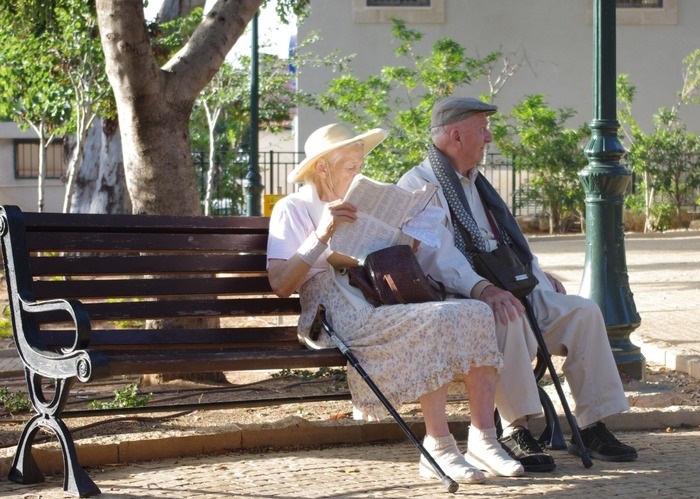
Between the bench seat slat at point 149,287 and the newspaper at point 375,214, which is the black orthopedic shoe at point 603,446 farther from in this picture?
the bench seat slat at point 149,287

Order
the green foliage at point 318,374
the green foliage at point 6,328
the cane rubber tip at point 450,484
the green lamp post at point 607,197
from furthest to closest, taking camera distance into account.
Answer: the green foliage at point 6,328 → the green foliage at point 318,374 → the green lamp post at point 607,197 → the cane rubber tip at point 450,484

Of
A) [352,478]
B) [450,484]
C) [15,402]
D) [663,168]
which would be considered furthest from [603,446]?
[663,168]

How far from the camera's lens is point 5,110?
705 inches

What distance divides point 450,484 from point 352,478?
21.0 inches

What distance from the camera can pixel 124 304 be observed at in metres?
5.40

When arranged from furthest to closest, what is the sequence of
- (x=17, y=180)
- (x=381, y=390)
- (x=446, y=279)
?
(x=17, y=180) < (x=446, y=279) < (x=381, y=390)

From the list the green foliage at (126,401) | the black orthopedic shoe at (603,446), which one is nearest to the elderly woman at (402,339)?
the black orthopedic shoe at (603,446)

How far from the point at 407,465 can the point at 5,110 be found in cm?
1402

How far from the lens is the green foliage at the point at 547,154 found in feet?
75.0

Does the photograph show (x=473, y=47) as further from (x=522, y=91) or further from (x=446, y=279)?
(x=446, y=279)

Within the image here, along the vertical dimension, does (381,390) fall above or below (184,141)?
below

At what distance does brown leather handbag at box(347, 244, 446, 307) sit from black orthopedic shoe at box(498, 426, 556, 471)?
26.4 inches

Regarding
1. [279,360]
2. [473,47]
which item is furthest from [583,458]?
[473,47]

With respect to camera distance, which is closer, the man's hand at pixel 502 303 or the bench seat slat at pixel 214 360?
the bench seat slat at pixel 214 360
